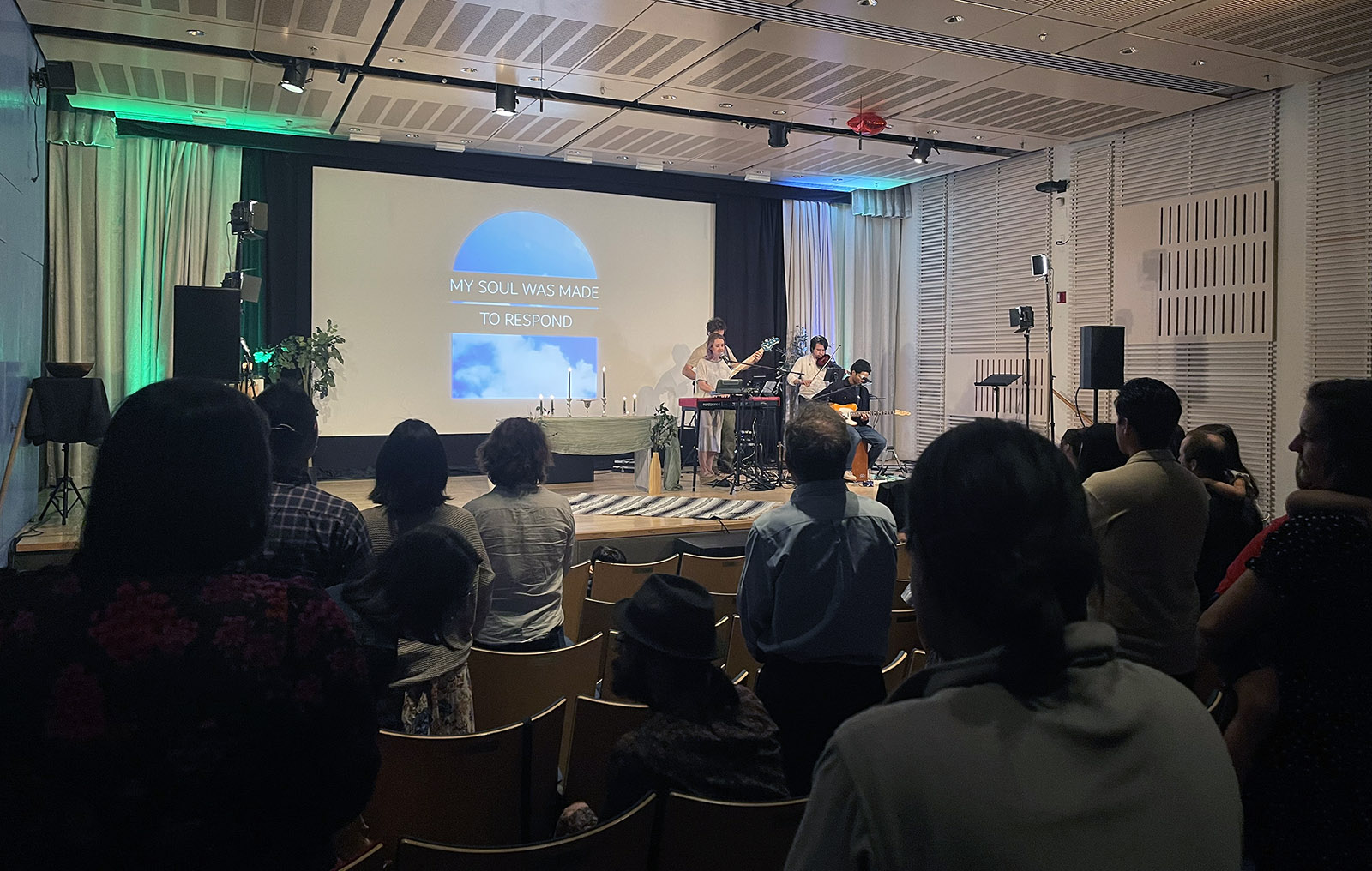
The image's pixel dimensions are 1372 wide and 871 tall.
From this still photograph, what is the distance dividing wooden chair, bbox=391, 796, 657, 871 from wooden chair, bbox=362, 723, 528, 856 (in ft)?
1.22

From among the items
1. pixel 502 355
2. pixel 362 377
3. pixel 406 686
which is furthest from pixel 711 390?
pixel 406 686

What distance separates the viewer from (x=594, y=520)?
265 inches

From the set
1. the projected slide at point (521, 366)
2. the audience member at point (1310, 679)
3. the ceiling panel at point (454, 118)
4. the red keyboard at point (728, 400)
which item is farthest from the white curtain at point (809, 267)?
the audience member at point (1310, 679)

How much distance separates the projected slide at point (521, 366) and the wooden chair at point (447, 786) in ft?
27.3

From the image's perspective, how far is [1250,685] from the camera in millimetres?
1599

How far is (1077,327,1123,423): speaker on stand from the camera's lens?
8.38 m

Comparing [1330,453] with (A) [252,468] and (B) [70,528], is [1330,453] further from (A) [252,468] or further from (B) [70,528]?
(B) [70,528]

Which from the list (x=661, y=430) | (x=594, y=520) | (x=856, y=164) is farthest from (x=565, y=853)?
(x=856, y=164)

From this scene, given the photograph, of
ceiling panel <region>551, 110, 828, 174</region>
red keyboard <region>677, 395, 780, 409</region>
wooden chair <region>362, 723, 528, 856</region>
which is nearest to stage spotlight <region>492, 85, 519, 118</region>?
ceiling panel <region>551, 110, 828, 174</region>

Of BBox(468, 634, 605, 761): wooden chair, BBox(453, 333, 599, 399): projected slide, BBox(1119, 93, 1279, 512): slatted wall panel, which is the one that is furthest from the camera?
BBox(453, 333, 599, 399): projected slide

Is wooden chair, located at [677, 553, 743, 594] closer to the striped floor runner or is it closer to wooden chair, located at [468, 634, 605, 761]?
wooden chair, located at [468, 634, 605, 761]

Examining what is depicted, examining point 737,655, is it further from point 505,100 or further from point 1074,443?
point 505,100

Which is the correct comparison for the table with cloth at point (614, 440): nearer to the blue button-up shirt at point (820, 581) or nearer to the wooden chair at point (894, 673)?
the wooden chair at point (894, 673)

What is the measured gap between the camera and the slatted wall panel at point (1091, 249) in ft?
30.6
